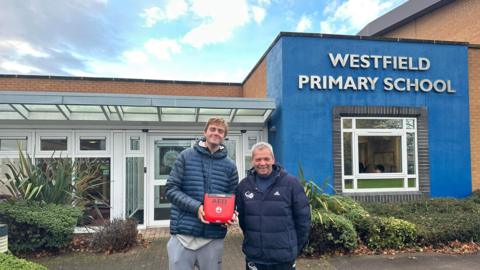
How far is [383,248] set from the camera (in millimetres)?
6062

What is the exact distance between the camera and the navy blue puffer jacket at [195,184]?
2.88 metres

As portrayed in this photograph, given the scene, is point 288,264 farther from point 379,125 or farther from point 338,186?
point 379,125

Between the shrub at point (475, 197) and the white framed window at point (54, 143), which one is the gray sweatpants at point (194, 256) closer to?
the white framed window at point (54, 143)

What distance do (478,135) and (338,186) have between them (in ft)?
11.8

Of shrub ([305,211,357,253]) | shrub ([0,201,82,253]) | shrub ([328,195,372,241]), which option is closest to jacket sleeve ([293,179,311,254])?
shrub ([305,211,357,253])

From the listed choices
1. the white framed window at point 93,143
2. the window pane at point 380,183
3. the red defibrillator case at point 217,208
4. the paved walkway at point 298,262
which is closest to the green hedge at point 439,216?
the paved walkway at point 298,262

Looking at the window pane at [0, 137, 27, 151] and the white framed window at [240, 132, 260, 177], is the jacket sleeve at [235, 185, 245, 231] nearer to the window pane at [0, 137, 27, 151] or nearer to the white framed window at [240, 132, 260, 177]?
the white framed window at [240, 132, 260, 177]

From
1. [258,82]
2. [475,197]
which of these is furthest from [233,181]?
[258,82]

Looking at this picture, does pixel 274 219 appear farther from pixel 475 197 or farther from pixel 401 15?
pixel 401 15

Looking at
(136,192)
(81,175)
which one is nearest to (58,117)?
Result: (81,175)

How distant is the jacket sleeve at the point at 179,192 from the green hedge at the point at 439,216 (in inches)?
187

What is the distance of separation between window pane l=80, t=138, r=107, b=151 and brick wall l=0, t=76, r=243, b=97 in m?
4.87

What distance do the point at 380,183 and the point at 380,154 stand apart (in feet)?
2.02

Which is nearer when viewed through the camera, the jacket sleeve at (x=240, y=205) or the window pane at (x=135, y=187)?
the jacket sleeve at (x=240, y=205)
